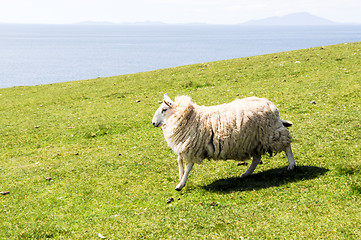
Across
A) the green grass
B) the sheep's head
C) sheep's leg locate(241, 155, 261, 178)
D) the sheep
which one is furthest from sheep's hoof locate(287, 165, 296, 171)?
the sheep's head

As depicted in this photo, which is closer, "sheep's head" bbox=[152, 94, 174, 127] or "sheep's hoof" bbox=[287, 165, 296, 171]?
"sheep's hoof" bbox=[287, 165, 296, 171]

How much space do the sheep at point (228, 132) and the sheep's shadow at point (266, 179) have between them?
27 centimetres

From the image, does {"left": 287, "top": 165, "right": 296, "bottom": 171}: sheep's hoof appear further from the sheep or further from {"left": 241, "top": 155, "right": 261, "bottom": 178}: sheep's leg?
{"left": 241, "top": 155, "right": 261, "bottom": 178}: sheep's leg

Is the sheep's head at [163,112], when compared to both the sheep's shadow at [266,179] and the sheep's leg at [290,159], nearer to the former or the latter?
the sheep's shadow at [266,179]

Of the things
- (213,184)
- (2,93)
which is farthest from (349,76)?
(2,93)

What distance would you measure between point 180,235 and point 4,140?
13.9m

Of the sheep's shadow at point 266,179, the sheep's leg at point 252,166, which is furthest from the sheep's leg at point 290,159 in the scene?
the sheep's leg at point 252,166

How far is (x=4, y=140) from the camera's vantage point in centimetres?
1830

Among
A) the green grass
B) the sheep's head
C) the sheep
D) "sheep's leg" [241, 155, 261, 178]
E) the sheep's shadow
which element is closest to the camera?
the green grass

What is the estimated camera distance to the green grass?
8.05 m

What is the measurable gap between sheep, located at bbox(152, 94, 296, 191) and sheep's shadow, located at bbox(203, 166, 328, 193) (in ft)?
0.90

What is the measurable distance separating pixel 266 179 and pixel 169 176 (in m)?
3.20

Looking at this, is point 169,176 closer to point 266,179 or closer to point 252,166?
point 252,166

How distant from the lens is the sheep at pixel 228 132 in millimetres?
9859
